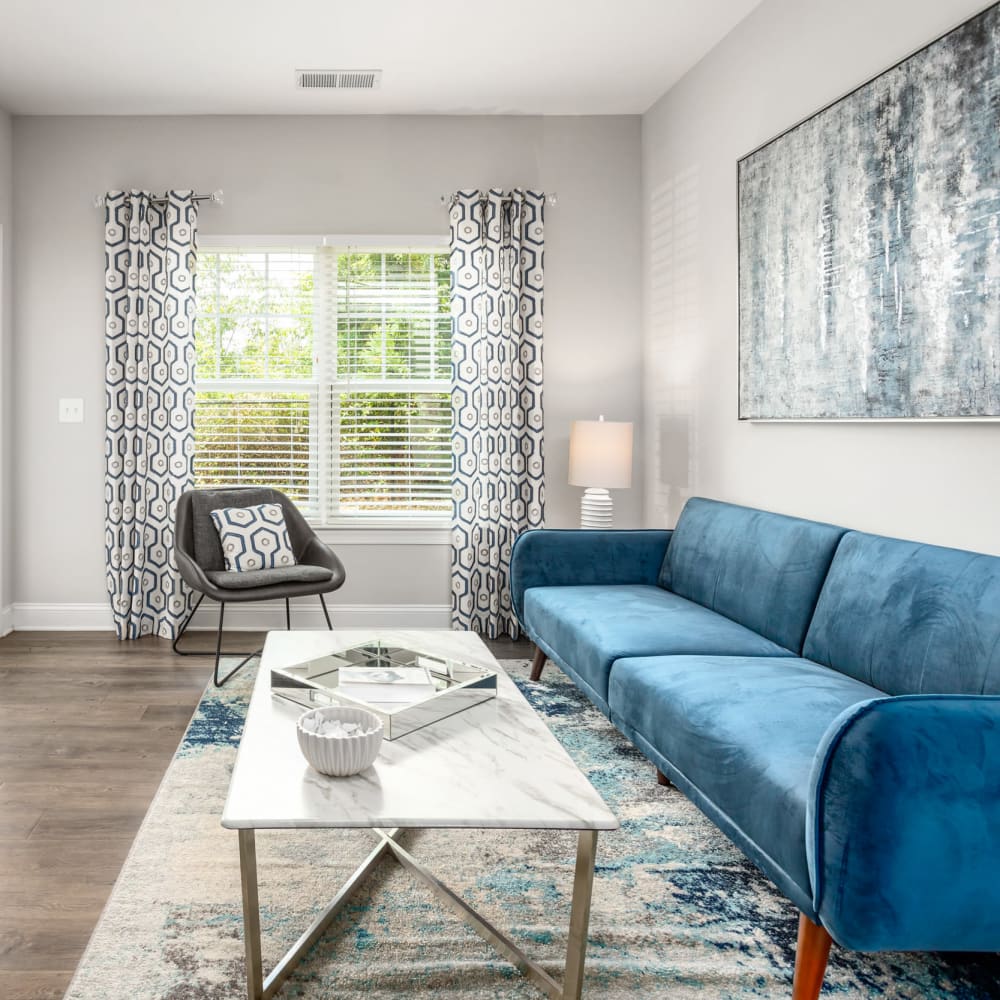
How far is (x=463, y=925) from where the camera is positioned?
1.93 metres

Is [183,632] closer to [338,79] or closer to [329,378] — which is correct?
[329,378]

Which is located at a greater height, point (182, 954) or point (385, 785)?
point (385, 785)

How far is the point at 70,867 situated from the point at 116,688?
1.64 m

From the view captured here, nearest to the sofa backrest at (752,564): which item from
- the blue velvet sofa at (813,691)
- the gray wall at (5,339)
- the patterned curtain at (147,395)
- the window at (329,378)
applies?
the blue velvet sofa at (813,691)

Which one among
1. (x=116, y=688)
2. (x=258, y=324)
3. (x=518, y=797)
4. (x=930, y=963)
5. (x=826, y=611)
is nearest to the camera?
(x=518, y=797)

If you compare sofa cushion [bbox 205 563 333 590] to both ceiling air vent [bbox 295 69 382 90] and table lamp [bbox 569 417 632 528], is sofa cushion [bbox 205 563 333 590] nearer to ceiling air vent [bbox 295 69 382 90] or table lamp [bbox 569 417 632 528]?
table lamp [bbox 569 417 632 528]

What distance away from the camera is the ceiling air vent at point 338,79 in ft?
13.7

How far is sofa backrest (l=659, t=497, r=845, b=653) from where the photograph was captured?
2.77 meters

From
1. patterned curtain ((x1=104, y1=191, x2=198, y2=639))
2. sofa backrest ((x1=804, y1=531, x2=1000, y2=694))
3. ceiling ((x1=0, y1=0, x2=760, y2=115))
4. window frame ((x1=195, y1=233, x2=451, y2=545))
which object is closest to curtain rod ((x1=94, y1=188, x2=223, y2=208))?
patterned curtain ((x1=104, y1=191, x2=198, y2=639))

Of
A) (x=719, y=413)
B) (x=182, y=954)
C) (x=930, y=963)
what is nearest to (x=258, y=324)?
(x=719, y=413)

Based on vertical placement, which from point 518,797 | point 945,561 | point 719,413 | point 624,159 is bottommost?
point 518,797

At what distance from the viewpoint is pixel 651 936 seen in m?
1.90

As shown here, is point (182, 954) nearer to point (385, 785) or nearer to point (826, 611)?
point (385, 785)

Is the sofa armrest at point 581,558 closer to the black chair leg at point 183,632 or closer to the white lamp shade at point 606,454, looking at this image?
the white lamp shade at point 606,454
